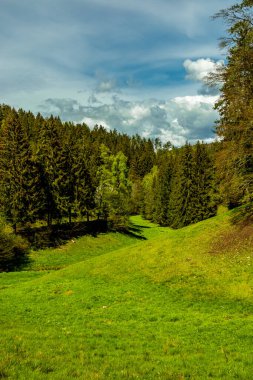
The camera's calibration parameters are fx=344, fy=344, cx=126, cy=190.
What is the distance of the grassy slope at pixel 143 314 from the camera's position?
11391mm

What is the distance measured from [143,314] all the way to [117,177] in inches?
2597

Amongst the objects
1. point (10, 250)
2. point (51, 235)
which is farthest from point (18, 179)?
point (10, 250)

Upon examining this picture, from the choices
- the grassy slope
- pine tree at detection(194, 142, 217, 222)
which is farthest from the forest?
the grassy slope

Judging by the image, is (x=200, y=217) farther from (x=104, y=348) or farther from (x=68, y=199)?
(x=104, y=348)

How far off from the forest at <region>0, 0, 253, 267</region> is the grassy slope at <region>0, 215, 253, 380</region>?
669 centimetres

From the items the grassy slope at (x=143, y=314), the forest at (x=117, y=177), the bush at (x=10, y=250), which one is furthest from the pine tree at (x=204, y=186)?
the grassy slope at (x=143, y=314)

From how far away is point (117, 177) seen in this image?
85.8 meters

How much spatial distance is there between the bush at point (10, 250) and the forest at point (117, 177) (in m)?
0.15

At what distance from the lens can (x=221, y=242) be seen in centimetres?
2914

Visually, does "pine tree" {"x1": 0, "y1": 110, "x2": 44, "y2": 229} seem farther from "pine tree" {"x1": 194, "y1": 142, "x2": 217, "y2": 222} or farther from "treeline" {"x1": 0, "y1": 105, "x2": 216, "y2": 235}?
"pine tree" {"x1": 194, "y1": 142, "x2": 217, "y2": 222}

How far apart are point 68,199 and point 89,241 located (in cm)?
860

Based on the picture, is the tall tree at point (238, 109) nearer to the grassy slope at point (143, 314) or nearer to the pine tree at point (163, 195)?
the grassy slope at point (143, 314)

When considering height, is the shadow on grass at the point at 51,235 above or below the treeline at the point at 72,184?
below

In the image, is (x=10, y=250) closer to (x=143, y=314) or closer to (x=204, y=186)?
(x=143, y=314)
